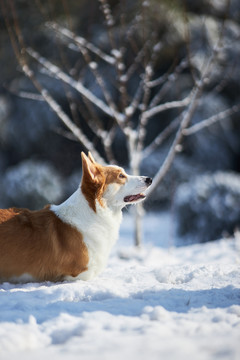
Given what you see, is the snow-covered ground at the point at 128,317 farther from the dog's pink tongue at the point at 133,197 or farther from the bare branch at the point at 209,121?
the bare branch at the point at 209,121

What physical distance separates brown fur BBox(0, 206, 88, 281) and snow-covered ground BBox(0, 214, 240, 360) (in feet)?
0.42

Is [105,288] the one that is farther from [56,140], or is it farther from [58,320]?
[56,140]

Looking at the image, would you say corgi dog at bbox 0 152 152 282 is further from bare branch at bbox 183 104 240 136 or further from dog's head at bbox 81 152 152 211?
bare branch at bbox 183 104 240 136

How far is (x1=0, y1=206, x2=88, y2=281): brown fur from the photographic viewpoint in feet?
9.65

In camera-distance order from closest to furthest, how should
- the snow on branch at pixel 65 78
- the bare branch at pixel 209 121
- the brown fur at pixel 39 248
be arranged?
the brown fur at pixel 39 248 → the snow on branch at pixel 65 78 → the bare branch at pixel 209 121

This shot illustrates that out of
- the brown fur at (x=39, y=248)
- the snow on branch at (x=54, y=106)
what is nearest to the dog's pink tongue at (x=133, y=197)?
the brown fur at (x=39, y=248)

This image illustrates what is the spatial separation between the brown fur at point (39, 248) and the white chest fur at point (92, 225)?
0.17 ft

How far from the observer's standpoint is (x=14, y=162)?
11.7 meters

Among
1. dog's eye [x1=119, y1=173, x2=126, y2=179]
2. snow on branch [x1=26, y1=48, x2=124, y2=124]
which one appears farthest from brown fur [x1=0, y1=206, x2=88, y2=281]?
snow on branch [x1=26, y1=48, x2=124, y2=124]

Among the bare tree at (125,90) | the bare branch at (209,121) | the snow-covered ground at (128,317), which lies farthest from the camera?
the bare branch at (209,121)

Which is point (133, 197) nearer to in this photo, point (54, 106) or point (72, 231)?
point (72, 231)

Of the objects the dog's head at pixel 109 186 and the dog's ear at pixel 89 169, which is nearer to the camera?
the dog's ear at pixel 89 169

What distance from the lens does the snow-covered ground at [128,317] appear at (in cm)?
174

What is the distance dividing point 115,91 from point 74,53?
5.67 ft
